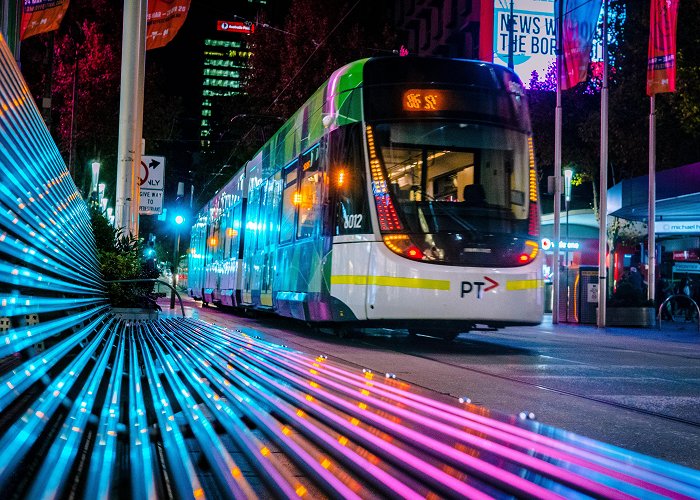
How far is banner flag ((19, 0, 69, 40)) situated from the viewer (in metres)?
15.9

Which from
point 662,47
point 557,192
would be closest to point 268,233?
point 557,192

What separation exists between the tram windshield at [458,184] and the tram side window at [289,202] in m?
3.40

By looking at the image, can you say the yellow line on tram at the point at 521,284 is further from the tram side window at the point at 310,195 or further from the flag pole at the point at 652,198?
the flag pole at the point at 652,198

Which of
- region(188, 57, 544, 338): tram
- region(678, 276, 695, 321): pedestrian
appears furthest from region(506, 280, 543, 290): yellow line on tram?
region(678, 276, 695, 321): pedestrian

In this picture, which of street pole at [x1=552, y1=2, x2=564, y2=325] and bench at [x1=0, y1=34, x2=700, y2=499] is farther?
street pole at [x1=552, y1=2, x2=564, y2=325]

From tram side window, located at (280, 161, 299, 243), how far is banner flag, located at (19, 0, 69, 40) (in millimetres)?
5178

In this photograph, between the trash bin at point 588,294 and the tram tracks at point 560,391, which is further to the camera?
the trash bin at point 588,294

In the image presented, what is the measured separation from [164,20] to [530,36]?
2385cm

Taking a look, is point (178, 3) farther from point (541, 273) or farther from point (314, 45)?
point (314, 45)

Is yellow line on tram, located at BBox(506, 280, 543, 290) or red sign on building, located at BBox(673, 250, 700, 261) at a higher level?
red sign on building, located at BBox(673, 250, 700, 261)

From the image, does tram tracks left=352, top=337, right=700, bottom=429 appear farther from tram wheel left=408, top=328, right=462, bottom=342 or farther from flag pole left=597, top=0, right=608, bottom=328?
flag pole left=597, top=0, right=608, bottom=328

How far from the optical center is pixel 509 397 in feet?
21.2

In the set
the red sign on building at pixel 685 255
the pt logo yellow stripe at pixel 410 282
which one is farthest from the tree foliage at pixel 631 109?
the pt logo yellow stripe at pixel 410 282

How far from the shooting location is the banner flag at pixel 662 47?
21.0m
